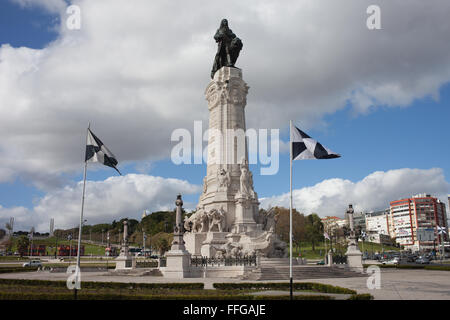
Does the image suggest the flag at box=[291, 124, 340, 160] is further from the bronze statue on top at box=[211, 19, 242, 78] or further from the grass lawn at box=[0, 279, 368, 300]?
the bronze statue on top at box=[211, 19, 242, 78]

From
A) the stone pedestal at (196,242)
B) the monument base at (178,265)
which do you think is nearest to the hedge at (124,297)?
the monument base at (178,265)

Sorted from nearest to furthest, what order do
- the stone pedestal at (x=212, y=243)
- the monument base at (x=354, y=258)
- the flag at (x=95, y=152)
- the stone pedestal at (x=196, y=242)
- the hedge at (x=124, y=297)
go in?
the hedge at (x=124, y=297), the flag at (x=95, y=152), the stone pedestal at (x=212, y=243), the monument base at (x=354, y=258), the stone pedestal at (x=196, y=242)

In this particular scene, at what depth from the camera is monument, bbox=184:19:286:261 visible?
32.6 m

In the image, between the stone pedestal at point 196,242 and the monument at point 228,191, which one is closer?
the monument at point 228,191

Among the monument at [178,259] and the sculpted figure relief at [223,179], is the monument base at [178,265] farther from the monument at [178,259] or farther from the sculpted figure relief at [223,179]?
the sculpted figure relief at [223,179]

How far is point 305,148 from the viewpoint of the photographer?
17.6 m

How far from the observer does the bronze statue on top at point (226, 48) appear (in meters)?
42.5

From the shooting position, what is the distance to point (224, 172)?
36.7 metres

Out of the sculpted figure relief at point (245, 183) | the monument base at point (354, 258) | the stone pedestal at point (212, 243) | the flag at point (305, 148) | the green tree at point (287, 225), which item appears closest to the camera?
the flag at point (305, 148)

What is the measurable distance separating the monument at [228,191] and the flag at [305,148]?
15168 mm
